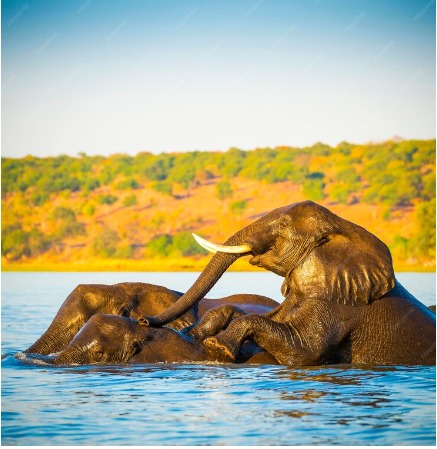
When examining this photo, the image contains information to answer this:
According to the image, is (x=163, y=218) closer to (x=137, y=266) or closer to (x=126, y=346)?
(x=137, y=266)

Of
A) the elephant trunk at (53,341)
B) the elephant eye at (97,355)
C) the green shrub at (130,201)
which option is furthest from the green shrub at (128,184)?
the elephant eye at (97,355)

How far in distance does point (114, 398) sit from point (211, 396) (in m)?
0.77

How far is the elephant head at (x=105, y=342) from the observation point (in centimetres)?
998

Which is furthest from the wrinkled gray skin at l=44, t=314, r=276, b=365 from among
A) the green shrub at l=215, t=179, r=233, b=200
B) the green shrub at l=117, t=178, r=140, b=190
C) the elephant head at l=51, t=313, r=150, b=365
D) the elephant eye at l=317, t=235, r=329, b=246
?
the green shrub at l=117, t=178, r=140, b=190

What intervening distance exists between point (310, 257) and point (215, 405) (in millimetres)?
2257

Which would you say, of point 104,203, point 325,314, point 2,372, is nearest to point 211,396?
point 325,314

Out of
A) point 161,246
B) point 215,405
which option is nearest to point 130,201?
point 161,246

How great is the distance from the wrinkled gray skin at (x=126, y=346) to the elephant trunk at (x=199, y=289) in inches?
4.0

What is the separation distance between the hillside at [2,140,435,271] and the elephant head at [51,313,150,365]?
33.3m

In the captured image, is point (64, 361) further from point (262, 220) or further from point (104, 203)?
point (104, 203)

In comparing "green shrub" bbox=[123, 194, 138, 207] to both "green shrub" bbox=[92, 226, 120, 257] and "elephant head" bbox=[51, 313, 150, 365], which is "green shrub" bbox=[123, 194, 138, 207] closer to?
"green shrub" bbox=[92, 226, 120, 257]

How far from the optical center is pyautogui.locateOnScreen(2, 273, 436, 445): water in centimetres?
763

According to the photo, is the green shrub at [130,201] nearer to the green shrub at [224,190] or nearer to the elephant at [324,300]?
the green shrub at [224,190]

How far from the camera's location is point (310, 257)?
34.0 ft
